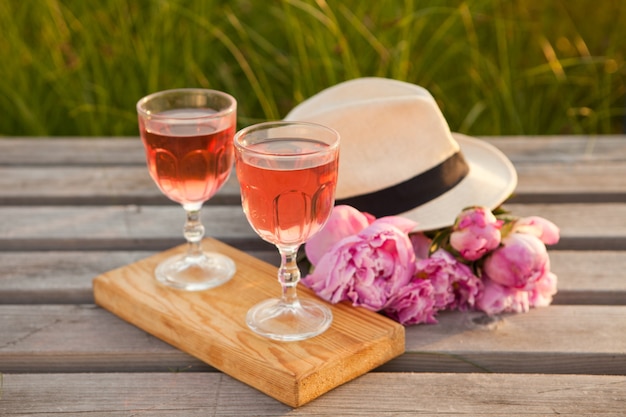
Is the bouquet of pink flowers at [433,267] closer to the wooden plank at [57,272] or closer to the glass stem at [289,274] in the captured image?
the glass stem at [289,274]

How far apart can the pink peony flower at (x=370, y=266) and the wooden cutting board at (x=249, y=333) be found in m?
0.03

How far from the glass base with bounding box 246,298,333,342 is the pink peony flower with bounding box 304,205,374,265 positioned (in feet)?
0.36

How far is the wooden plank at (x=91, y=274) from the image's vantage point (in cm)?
178

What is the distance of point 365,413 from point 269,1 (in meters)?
2.23

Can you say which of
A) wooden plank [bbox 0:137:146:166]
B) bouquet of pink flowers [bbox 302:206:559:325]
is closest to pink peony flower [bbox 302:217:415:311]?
bouquet of pink flowers [bbox 302:206:559:325]

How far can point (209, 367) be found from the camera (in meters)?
1.54

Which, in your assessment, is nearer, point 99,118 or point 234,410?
point 234,410

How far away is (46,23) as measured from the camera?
3.21 metres

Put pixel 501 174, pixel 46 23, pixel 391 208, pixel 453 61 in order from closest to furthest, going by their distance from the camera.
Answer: pixel 391 208 < pixel 501 174 < pixel 46 23 < pixel 453 61

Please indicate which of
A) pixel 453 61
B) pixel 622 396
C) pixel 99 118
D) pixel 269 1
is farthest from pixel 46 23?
pixel 622 396

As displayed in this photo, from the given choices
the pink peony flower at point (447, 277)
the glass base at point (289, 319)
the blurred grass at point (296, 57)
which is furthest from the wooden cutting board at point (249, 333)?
the blurred grass at point (296, 57)

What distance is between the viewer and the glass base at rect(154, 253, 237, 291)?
1.73 meters

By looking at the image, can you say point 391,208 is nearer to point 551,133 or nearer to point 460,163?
point 460,163

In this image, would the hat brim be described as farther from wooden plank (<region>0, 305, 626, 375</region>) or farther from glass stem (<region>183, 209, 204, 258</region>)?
glass stem (<region>183, 209, 204, 258</region>)
